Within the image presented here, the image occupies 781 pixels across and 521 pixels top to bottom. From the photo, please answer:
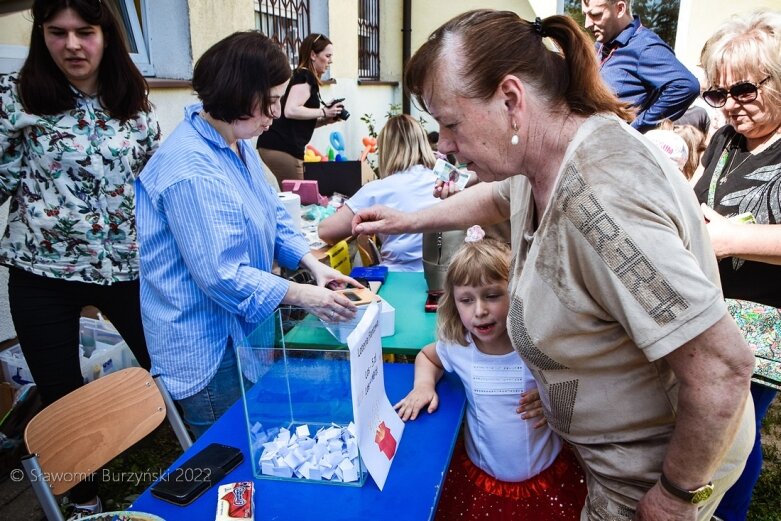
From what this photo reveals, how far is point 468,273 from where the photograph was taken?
6.07ft

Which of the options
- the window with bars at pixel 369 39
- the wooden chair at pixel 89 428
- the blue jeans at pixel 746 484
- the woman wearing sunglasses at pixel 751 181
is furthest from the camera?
the window with bars at pixel 369 39

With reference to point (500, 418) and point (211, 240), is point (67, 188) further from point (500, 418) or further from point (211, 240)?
point (500, 418)

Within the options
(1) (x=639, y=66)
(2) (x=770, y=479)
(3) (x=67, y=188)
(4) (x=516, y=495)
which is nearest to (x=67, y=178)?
(3) (x=67, y=188)

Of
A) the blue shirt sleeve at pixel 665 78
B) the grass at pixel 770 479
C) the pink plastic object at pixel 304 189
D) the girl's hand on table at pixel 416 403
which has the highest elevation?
the blue shirt sleeve at pixel 665 78

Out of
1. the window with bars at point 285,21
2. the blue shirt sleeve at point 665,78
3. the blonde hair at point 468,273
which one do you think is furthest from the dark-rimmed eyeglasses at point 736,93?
the window with bars at point 285,21

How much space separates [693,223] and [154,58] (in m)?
4.06

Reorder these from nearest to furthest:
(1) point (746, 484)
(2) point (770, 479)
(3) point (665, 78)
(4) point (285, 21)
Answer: (1) point (746, 484) → (2) point (770, 479) → (3) point (665, 78) → (4) point (285, 21)

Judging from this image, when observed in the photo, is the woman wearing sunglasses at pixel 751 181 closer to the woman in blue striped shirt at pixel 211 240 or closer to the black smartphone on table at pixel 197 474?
the woman in blue striped shirt at pixel 211 240

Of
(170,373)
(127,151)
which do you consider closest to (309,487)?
(170,373)

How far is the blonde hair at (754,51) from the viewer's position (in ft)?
5.28

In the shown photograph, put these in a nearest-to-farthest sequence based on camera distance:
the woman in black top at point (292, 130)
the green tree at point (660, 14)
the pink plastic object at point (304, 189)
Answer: the pink plastic object at point (304, 189)
the woman in black top at point (292, 130)
the green tree at point (660, 14)

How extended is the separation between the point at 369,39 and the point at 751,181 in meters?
8.40

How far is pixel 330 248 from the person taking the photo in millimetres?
3176

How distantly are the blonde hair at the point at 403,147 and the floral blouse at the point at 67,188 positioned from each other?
1606 mm
